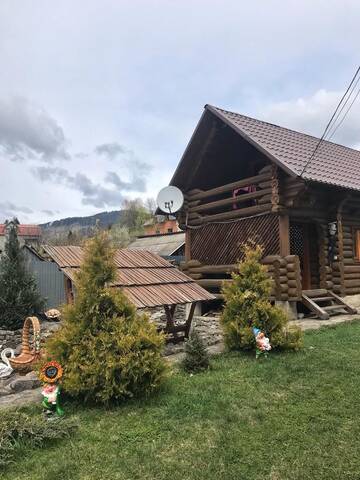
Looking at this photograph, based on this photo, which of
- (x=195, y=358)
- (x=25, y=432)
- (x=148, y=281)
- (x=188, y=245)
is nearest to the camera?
(x=25, y=432)

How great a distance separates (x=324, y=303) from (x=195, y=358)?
6762 mm

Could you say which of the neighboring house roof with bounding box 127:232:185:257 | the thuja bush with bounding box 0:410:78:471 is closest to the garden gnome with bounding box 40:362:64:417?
the thuja bush with bounding box 0:410:78:471

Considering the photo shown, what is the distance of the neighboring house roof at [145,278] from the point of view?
22.3 ft

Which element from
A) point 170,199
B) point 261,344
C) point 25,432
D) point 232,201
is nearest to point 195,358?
point 261,344

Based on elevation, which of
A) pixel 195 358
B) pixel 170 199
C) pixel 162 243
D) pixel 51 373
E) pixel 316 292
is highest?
pixel 170 199

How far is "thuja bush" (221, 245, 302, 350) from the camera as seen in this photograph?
6.37 metres

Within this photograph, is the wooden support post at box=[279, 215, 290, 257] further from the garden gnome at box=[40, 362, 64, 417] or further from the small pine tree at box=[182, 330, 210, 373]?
the garden gnome at box=[40, 362, 64, 417]

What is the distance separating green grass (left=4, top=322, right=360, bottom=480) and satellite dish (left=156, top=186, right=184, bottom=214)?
8202 millimetres

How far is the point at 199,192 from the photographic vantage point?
13406mm

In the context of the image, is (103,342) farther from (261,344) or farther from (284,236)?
(284,236)

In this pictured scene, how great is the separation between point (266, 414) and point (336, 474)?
114 centimetres

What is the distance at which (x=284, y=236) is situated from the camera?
1019 centimetres

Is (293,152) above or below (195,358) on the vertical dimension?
above

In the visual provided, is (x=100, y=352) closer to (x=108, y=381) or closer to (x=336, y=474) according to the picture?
(x=108, y=381)
